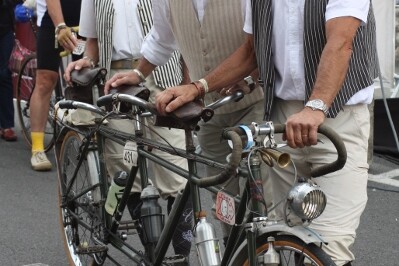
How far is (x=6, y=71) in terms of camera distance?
28.6 ft

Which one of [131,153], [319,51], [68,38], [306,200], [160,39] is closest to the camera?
[306,200]

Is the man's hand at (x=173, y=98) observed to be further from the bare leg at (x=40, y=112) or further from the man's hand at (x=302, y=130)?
the bare leg at (x=40, y=112)

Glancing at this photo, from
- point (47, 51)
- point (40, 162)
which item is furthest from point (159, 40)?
point (40, 162)

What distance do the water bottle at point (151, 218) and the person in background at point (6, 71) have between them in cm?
471

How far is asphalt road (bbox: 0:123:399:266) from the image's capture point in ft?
18.6

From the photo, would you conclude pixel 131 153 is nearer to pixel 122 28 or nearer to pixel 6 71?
pixel 122 28

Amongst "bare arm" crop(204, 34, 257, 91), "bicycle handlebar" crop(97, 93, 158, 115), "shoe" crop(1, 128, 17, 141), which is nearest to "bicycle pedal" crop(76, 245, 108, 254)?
Result: "bicycle handlebar" crop(97, 93, 158, 115)

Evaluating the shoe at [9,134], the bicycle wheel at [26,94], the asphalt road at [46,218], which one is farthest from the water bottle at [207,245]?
the shoe at [9,134]

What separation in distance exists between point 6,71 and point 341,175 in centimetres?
581

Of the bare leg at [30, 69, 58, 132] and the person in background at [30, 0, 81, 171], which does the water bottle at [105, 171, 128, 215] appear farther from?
the bare leg at [30, 69, 58, 132]

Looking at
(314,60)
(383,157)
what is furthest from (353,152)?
(383,157)

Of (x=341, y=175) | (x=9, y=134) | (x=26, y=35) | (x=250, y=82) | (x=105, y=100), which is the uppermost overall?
(x=250, y=82)

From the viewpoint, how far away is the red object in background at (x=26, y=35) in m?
8.64

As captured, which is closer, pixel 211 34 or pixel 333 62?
pixel 333 62
